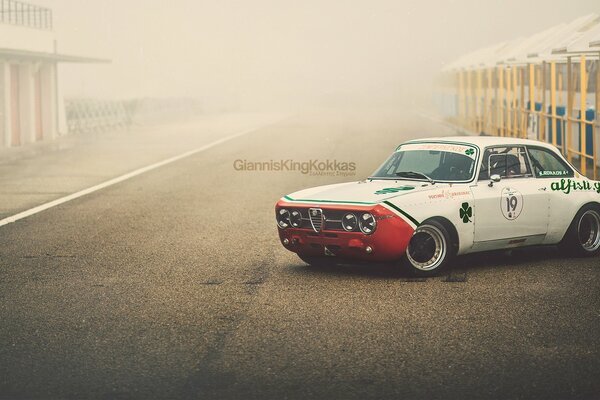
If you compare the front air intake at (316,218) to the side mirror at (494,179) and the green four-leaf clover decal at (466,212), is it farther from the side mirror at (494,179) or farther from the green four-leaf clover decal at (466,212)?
the side mirror at (494,179)

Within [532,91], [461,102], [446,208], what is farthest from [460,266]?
[461,102]

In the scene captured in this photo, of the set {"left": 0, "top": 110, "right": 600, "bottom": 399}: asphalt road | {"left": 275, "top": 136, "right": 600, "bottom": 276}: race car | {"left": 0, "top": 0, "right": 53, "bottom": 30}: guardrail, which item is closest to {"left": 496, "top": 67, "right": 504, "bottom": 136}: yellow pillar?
{"left": 0, "top": 0, "right": 53, "bottom": 30}: guardrail

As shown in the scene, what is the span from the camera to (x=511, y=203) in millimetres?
9719

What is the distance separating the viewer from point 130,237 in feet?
39.7

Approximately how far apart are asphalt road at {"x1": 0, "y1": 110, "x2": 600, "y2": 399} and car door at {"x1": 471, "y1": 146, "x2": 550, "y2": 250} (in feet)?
1.03

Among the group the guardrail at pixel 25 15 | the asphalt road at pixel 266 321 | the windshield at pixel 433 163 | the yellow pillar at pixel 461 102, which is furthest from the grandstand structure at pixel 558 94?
the guardrail at pixel 25 15

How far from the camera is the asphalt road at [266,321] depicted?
5.81 meters

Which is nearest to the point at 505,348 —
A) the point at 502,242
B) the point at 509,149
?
the point at 502,242

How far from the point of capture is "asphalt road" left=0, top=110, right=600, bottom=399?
5809 millimetres

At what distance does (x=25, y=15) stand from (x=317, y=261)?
1181 inches

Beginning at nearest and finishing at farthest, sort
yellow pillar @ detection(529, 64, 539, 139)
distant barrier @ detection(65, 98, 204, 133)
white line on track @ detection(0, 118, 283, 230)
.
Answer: white line on track @ detection(0, 118, 283, 230)
yellow pillar @ detection(529, 64, 539, 139)
distant barrier @ detection(65, 98, 204, 133)

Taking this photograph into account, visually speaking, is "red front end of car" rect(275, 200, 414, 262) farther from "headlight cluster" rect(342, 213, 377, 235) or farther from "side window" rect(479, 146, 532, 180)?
"side window" rect(479, 146, 532, 180)

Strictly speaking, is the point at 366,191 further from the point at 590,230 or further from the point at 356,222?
the point at 590,230

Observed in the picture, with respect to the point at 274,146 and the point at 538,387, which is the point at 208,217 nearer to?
the point at 538,387
